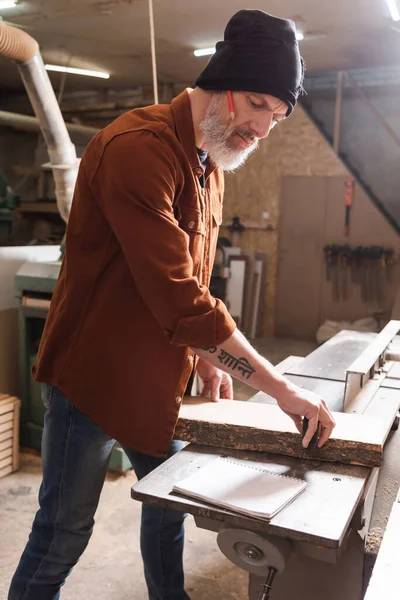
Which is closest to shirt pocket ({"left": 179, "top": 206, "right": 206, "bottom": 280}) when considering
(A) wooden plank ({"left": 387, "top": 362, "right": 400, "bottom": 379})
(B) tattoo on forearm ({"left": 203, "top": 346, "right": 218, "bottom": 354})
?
(B) tattoo on forearm ({"left": 203, "top": 346, "right": 218, "bottom": 354})

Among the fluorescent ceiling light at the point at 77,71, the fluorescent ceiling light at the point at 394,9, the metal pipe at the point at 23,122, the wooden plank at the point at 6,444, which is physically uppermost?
the fluorescent ceiling light at the point at 394,9

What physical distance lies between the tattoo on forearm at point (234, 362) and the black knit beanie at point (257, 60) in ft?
1.75

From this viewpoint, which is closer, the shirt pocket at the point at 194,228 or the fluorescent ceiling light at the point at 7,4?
the shirt pocket at the point at 194,228

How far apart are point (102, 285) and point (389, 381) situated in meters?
1.20

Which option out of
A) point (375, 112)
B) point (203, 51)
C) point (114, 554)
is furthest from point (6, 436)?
point (375, 112)

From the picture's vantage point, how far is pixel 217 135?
1219 millimetres

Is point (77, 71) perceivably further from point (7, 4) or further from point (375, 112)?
point (375, 112)

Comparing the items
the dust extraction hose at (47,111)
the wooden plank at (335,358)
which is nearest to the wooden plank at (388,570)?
the wooden plank at (335,358)

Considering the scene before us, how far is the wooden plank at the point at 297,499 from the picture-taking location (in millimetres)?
940

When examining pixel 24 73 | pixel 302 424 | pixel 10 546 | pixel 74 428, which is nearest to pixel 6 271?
pixel 24 73

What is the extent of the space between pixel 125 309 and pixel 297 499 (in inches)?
20.1

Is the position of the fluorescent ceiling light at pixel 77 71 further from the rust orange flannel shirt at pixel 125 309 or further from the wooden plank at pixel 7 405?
the rust orange flannel shirt at pixel 125 309

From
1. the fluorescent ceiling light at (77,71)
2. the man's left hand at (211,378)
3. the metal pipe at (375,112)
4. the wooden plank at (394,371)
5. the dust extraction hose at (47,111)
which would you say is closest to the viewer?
the man's left hand at (211,378)

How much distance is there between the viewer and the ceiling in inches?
169
